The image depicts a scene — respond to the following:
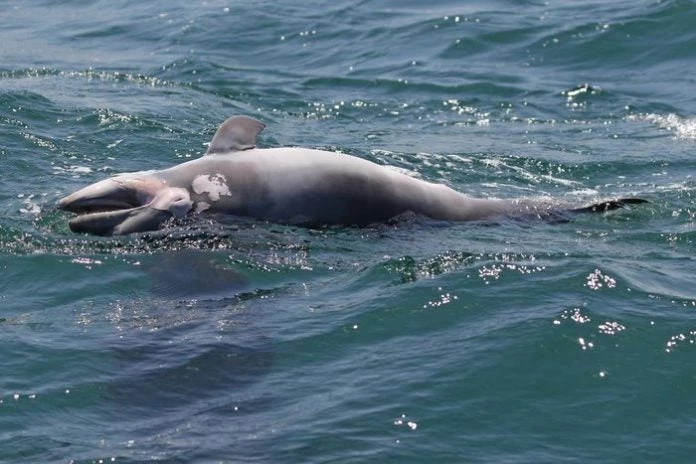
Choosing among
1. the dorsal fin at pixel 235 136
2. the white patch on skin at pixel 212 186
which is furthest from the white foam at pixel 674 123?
the white patch on skin at pixel 212 186

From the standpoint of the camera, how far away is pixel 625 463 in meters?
6.79

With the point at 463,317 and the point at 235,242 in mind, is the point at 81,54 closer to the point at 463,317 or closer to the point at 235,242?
the point at 235,242

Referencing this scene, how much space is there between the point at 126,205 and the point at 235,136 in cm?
106

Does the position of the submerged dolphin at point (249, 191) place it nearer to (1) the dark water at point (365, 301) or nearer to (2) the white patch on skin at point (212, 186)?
(2) the white patch on skin at point (212, 186)

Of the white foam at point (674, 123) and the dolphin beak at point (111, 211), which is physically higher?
the dolphin beak at point (111, 211)

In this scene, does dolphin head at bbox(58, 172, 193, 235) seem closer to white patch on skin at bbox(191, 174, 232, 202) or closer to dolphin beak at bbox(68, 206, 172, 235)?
dolphin beak at bbox(68, 206, 172, 235)

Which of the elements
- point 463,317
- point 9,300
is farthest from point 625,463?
point 9,300

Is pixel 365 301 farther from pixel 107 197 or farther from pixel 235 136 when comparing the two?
pixel 107 197

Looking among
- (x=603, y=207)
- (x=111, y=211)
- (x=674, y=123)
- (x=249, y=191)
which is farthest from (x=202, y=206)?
(x=674, y=123)

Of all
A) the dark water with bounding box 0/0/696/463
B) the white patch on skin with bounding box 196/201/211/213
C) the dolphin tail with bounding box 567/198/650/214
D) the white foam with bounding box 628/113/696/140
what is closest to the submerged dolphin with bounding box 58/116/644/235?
the white patch on skin with bounding box 196/201/211/213

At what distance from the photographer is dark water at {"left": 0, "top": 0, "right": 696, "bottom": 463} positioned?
7164 millimetres

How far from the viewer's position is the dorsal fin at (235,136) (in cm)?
1020

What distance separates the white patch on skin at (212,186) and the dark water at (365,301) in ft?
0.79

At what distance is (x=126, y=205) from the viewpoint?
984 cm
